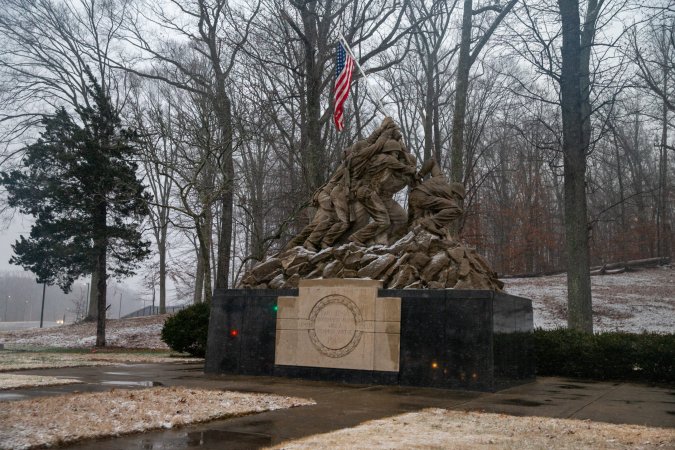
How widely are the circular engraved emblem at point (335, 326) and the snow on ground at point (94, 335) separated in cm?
1676

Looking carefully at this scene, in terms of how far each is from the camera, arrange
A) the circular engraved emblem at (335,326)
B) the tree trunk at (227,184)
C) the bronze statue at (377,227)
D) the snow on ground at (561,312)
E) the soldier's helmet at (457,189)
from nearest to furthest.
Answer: the circular engraved emblem at (335,326), the bronze statue at (377,227), the soldier's helmet at (457,189), the tree trunk at (227,184), the snow on ground at (561,312)

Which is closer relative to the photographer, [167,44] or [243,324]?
[243,324]

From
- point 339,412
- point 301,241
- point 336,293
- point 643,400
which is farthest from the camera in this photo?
point 301,241

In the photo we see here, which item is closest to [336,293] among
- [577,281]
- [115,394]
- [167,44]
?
[115,394]

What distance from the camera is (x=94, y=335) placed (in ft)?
100

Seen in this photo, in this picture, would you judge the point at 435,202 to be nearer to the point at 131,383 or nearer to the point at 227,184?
the point at 131,383

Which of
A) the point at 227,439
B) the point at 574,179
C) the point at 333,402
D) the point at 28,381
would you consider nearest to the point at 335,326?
the point at 333,402

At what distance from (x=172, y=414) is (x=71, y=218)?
22.4 m

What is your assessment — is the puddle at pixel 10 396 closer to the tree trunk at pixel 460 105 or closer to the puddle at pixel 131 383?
the puddle at pixel 131 383

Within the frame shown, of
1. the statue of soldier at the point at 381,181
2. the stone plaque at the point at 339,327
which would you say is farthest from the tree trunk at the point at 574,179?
the stone plaque at the point at 339,327

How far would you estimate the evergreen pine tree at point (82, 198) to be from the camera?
85.5ft

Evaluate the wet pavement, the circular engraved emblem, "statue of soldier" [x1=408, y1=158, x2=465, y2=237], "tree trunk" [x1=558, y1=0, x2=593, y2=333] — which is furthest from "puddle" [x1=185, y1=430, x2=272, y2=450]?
"tree trunk" [x1=558, y1=0, x2=593, y2=333]

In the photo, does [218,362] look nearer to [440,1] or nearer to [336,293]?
[336,293]

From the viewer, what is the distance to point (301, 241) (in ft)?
45.2
